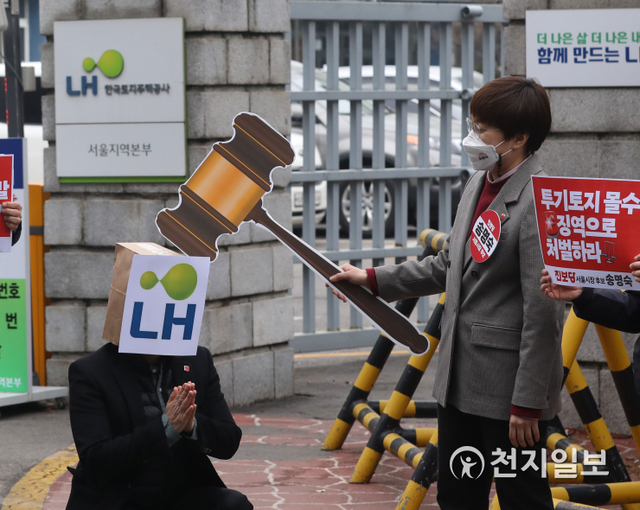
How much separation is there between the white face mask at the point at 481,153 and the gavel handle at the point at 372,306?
65 centimetres

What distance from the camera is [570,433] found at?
548 centimetres

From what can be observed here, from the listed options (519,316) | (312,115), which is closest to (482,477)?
(519,316)

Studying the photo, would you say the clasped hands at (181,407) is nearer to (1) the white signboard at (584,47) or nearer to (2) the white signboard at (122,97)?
(2) the white signboard at (122,97)

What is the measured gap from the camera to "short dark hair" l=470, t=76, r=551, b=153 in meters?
3.06

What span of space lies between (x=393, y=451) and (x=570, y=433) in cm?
140

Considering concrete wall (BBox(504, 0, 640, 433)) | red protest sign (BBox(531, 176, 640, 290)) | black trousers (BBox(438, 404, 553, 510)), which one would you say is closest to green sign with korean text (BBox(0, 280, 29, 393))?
concrete wall (BBox(504, 0, 640, 433))

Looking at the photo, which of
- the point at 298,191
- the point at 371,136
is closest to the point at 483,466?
the point at 298,191

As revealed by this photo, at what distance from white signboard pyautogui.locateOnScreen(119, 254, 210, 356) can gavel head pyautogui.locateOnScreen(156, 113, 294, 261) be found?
37 cm

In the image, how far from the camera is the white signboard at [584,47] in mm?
5219

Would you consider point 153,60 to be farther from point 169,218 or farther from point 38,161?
point 38,161

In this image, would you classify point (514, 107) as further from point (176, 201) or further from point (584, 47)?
point (176, 201)

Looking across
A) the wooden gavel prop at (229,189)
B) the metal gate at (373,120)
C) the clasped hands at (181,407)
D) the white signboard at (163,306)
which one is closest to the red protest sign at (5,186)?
the wooden gavel prop at (229,189)

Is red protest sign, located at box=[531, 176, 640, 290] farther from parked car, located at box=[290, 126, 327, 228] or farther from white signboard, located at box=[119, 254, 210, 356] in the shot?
parked car, located at box=[290, 126, 327, 228]

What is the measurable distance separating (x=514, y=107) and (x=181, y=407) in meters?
1.37
